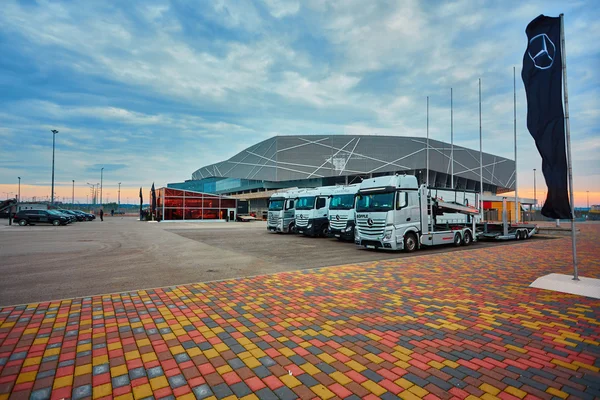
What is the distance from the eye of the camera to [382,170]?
70312 mm

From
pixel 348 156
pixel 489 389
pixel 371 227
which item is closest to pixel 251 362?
pixel 489 389

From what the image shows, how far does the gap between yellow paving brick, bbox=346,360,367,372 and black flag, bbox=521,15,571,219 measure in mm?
5720

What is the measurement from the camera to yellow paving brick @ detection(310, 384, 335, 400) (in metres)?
2.68

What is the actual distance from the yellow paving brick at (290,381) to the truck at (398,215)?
29.9 feet

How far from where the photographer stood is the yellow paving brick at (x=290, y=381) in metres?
2.86

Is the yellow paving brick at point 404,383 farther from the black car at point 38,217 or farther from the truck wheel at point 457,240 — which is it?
the black car at point 38,217

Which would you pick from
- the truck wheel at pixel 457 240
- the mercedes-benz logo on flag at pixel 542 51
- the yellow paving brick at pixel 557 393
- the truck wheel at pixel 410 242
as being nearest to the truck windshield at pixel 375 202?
the truck wheel at pixel 410 242

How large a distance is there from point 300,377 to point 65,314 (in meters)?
3.86

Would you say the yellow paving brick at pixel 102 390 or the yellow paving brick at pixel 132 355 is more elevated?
the yellow paving brick at pixel 132 355

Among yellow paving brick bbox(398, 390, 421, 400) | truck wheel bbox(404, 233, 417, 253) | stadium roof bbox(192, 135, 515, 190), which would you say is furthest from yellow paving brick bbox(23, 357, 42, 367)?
stadium roof bbox(192, 135, 515, 190)

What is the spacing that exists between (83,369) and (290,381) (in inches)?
80.8

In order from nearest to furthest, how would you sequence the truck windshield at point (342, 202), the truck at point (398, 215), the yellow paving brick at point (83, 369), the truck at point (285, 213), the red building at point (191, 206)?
the yellow paving brick at point (83, 369)
the truck at point (398, 215)
the truck windshield at point (342, 202)
the truck at point (285, 213)
the red building at point (191, 206)

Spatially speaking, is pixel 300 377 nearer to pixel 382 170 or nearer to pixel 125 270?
pixel 125 270

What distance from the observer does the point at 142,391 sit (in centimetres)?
275
